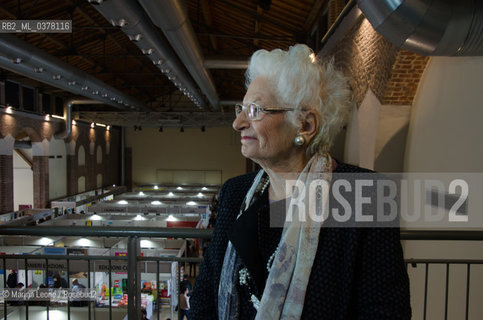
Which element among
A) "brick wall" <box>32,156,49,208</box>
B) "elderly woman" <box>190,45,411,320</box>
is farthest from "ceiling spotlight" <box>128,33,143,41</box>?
"brick wall" <box>32,156,49,208</box>

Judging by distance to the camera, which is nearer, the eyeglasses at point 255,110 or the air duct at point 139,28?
the eyeglasses at point 255,110

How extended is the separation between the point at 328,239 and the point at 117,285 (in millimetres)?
7246

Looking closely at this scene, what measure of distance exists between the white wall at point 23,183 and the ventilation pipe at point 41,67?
7.23 metres

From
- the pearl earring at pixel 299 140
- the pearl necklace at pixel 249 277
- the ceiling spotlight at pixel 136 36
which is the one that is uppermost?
the ceiling spotlight at pixel 136 36

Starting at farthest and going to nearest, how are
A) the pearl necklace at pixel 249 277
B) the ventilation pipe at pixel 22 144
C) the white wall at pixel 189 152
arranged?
the white wall at pixel 189 152, the ventilation pipe at pixel 22 144, the pearl necklace at pixel 249 277

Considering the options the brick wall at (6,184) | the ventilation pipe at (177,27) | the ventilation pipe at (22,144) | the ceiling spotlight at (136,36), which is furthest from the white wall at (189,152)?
the ceiling spotlight at (136,36)

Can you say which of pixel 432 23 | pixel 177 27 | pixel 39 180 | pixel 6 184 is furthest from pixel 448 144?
pixel 39 180

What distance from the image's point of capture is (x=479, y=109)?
3.38 m

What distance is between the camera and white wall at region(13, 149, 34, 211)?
16.3m

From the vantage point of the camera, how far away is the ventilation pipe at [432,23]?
245 cm

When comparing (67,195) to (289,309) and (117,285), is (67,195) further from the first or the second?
(289,309)

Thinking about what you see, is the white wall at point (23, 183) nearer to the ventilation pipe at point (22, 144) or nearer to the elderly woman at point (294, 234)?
the ventilation pipe at point (22, 144)

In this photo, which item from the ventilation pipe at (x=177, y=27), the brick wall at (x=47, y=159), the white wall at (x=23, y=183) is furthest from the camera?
the white wall at (x=23, y=183)

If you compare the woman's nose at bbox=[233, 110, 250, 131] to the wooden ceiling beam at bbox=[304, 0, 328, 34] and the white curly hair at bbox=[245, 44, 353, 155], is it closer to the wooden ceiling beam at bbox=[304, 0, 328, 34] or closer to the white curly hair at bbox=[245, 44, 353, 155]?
the white curly hair at bbox=[245, 44, 353, 155]
